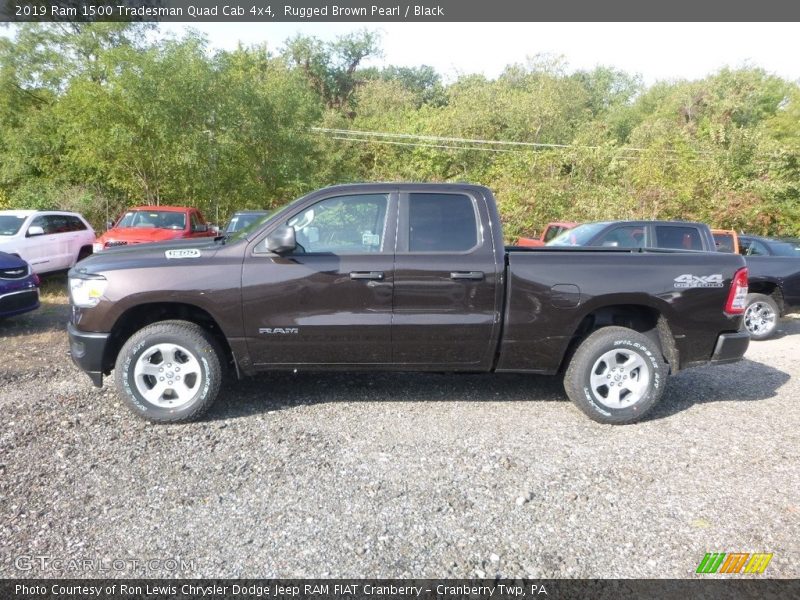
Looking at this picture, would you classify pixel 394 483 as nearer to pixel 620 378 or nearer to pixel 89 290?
pixel 620 378

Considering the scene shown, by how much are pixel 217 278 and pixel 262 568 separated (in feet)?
7.14

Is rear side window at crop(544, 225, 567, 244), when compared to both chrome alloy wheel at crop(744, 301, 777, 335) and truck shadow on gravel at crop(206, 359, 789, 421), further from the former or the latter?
truck shadow on gravel at crop(206, 359, 789, 421)

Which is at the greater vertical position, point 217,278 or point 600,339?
point 217,278

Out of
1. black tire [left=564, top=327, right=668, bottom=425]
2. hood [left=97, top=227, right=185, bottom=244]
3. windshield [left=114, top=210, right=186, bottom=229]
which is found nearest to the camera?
black tire [left=564, top=327, right=668, bottom=425]

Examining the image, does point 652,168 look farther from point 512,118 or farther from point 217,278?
point 217,278

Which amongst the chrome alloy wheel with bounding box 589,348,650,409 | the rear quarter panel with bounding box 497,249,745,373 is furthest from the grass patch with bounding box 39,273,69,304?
the chrome alloy wheel with bounding box 589,348,650,409

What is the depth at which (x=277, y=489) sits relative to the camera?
3188mm

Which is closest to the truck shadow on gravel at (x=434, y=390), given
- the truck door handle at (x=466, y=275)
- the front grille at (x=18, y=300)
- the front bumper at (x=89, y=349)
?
the front bumper at (x=89, y=349)

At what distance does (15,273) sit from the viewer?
6.86 metres

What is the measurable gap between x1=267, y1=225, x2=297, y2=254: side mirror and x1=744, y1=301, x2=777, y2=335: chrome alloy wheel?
24.5 ft

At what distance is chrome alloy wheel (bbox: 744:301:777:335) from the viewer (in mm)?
8094

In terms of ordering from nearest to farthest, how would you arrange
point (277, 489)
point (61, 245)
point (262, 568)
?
point (262, 568), point (277, 489), point (61, 245)

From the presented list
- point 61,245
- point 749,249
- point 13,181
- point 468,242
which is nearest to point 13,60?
point 13,181
